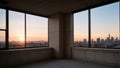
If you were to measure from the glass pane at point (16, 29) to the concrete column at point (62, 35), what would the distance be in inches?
73.9

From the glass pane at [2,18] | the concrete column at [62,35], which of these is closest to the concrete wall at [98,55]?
the concrete column at [62,35]

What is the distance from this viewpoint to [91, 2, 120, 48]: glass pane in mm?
5085

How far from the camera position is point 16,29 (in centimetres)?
580

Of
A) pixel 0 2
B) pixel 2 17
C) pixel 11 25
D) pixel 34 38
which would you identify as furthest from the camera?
pixel 34 38

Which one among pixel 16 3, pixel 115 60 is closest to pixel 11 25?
pixel 16 3

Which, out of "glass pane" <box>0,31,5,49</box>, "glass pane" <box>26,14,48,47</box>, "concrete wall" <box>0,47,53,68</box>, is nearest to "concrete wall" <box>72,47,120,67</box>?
"concrete wall" <box>0,47,53,68</box>

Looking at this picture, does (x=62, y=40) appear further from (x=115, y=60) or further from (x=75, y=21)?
(x=115, y=60)

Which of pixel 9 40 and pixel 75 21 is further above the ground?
pixel 75 21

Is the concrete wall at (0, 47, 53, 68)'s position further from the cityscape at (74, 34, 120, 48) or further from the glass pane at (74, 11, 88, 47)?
the cityscape at (74, 34, 120, 48)

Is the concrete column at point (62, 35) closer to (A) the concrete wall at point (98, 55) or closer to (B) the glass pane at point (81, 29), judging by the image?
(B) the glass pane at point (81, 29)

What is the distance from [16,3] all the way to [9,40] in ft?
5.93

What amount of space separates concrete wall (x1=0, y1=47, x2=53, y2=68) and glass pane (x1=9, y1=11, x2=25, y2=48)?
53 cm

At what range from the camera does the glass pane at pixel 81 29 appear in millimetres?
6113

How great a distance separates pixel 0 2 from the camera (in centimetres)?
470
